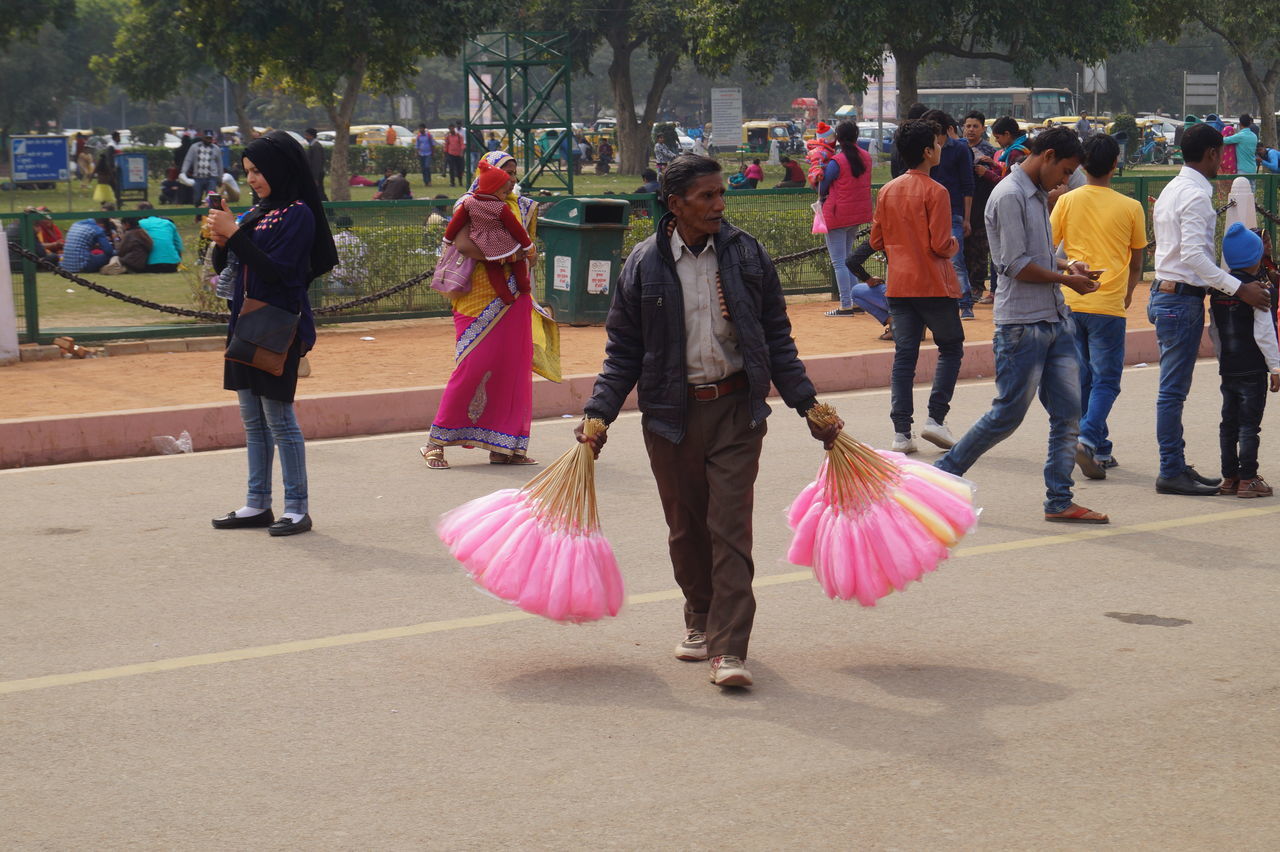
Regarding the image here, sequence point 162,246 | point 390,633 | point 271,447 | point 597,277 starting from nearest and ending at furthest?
point 390,633 → point 271,447 → point 597,277 → point 162,246

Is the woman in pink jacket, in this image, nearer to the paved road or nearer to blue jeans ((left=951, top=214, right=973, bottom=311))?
blue jeans ((left=951, top=214, right=973, bottom=311))

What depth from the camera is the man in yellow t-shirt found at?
832 cm

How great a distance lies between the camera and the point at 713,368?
17.4 ft

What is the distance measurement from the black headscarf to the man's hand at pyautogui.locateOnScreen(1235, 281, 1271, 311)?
4.28m

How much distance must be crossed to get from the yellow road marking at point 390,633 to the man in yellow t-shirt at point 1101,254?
0.72 m

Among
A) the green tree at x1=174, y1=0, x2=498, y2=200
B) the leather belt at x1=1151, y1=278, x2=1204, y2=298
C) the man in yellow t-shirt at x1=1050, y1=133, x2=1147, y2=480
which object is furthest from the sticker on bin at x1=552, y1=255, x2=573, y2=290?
the green tree at x1=174, y1=0, x2=498, y2=200

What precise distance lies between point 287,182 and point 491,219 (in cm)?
180

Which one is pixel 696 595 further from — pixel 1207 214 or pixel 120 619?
pixel 1207 214

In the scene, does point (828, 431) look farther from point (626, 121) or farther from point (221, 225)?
point (626, 121)

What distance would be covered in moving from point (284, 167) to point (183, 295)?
923 cm

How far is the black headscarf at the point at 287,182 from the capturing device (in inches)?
290

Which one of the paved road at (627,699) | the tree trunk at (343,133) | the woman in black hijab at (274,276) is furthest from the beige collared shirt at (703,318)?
the tree trunk at (343,133)

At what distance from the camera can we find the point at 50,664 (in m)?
5.66

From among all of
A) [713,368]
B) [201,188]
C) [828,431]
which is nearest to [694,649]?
[828,431]
